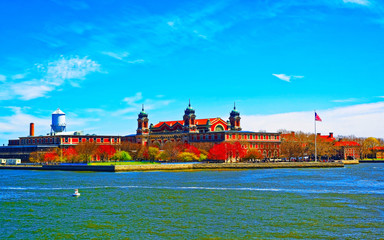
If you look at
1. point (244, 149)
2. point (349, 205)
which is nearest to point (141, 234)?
point (349, 205)

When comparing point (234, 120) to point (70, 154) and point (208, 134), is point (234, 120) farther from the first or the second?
point (70, 154)

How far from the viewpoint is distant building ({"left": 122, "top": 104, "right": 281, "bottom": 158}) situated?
568 ft

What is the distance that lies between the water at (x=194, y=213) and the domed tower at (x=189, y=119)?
11688 centimetres

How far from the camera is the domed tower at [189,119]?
18362 cm

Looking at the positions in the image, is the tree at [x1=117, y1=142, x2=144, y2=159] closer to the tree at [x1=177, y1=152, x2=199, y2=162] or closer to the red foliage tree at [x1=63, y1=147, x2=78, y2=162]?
the red foliage tree at [x1=63, y1=147, x2=78, y2=162]

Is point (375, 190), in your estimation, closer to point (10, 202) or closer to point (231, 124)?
point (10, 202)

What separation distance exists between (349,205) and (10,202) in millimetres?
37281

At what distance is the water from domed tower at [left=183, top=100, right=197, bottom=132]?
383ft

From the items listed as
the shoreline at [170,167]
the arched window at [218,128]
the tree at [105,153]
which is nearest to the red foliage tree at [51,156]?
the tree at [105,153]

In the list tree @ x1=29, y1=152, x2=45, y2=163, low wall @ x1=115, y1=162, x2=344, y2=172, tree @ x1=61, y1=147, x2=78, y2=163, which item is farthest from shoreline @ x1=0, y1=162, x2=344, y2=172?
tree @ x1=29, y1=152, x2=45, y2=163

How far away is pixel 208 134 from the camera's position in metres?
176

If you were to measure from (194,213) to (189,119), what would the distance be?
5484 inches

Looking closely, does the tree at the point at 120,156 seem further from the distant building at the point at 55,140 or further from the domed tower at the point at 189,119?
the domed tower at the point at 189,119

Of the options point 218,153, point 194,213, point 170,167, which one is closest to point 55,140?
point 218,153
